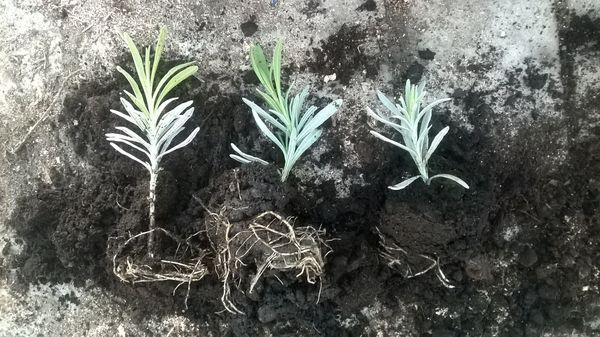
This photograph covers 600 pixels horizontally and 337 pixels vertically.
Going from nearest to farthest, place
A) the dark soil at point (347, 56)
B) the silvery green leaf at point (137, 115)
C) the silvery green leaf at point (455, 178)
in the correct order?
the silvery green leaf at point (455, 178), the silvery green leaf at point (137, 115), the dark soil at point (347, 56)

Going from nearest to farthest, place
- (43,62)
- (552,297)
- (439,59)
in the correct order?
(552,297), (439,59), (43,62)

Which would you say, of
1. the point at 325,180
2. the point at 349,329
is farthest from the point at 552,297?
the point at 325,180

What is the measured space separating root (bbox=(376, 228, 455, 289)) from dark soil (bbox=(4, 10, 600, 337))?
2 centimetres

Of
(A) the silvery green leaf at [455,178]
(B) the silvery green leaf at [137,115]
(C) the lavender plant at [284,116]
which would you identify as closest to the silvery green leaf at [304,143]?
(C) the lavender plant at [284,116]

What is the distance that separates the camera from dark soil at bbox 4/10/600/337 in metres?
1.84

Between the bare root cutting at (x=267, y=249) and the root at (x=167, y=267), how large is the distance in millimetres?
108

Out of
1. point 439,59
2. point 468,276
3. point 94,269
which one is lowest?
point 468,276

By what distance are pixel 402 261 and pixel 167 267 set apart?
0.88 meters

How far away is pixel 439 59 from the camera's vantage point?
200 cm

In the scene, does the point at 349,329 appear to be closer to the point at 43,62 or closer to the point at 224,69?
the point at 224,69

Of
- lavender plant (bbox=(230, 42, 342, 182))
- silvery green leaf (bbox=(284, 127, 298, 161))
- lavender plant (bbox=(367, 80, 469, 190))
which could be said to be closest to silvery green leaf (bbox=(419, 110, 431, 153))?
lavender plant (bbox=(367, 80, 469, 190))

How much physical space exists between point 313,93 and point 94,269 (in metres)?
1.15

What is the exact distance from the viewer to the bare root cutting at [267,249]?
1742mm

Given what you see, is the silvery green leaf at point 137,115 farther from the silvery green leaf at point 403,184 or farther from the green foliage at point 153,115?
the silvery green leaf at point 403,184
